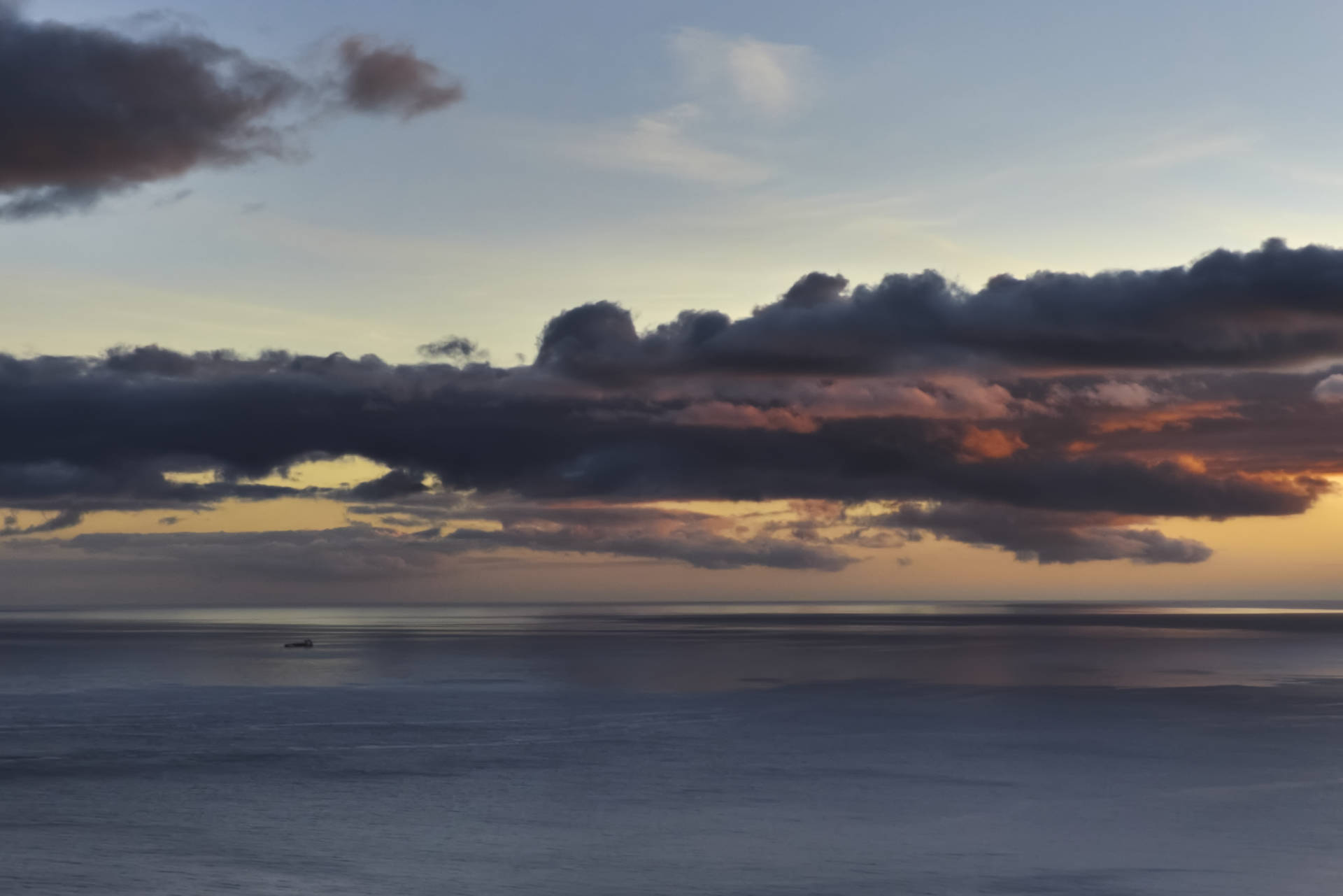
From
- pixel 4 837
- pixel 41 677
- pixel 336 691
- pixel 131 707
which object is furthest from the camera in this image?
pixel 41 677

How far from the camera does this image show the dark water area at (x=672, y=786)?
30.8m

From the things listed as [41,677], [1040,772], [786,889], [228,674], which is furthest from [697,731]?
[41,677]

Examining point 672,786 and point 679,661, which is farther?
point 679,661

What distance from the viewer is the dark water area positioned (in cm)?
3080

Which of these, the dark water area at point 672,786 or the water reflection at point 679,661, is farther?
the water reflection at point 679,661

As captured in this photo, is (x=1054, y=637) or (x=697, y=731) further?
(x=1054, y=637)

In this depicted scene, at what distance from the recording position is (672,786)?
43250mm

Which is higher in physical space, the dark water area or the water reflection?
the dark water area

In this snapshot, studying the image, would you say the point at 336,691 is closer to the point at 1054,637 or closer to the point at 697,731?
the point at 697,731

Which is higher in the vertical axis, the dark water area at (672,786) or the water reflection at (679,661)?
the dark water area at (672,786)

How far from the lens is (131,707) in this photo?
71562mm

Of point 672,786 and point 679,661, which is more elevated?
point 672,786

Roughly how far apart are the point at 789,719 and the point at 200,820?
32731 millimetres

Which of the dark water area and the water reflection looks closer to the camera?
the dark water area
